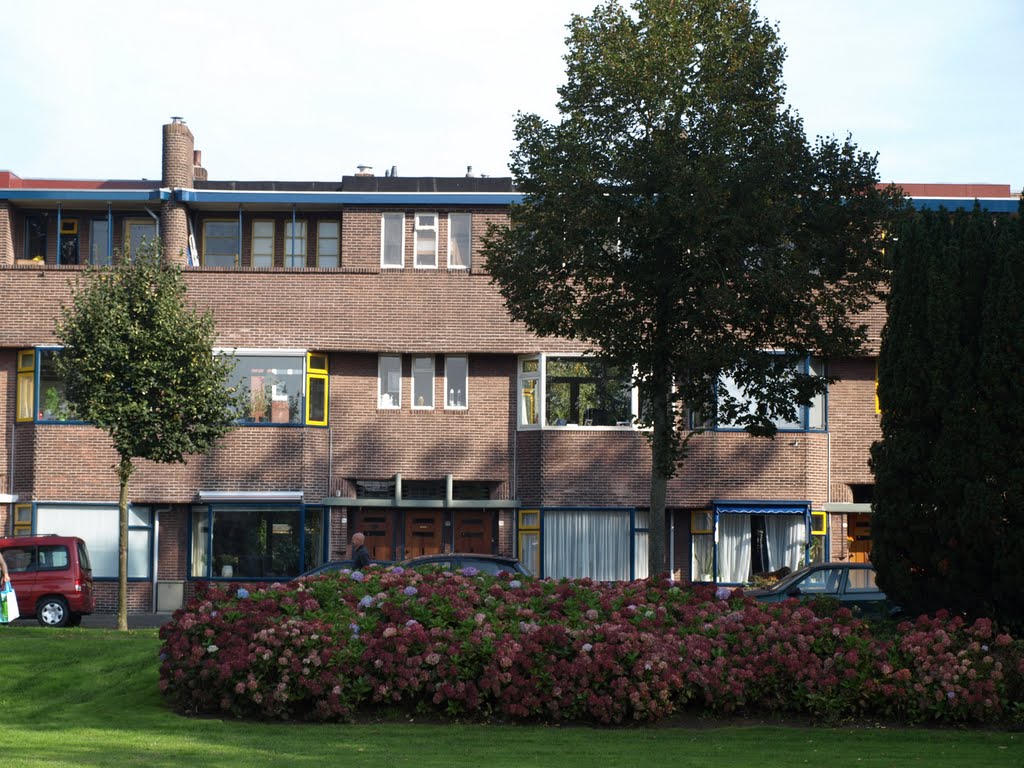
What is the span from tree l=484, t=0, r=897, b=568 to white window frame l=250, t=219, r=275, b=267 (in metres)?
14.0

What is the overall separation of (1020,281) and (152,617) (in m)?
21.9

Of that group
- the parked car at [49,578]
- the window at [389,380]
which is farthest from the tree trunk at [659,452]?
the parked car at [49,578]

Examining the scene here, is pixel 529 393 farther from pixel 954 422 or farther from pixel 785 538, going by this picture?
pixel 954 422

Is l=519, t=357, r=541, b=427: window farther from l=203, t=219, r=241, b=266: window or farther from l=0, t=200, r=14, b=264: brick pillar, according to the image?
l=0, t=200, r=14, b=264: brick pillar

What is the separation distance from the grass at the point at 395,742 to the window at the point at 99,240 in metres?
21.0

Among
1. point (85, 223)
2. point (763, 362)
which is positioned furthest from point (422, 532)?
point (763, 362)

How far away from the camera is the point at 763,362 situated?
22.3 meters

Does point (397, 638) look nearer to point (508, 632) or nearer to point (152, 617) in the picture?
point (508, 632)

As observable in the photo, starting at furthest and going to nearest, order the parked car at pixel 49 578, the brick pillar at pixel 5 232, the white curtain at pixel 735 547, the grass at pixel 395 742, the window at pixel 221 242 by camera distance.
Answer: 1. the window at pixel 221 242
2. the brick pillar at pixel 5 232
3. the white curtain at pixel 735 547
4. the parked car at pixel 49 578
5. the grass at pixel 395 742

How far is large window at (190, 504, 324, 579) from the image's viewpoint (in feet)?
109

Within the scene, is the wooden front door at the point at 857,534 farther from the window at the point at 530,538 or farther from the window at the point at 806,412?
the window at the point at 530,538

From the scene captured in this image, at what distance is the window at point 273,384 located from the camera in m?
33.1

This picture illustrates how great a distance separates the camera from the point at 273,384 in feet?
109

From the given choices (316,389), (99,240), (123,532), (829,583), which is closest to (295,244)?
(316,389)
